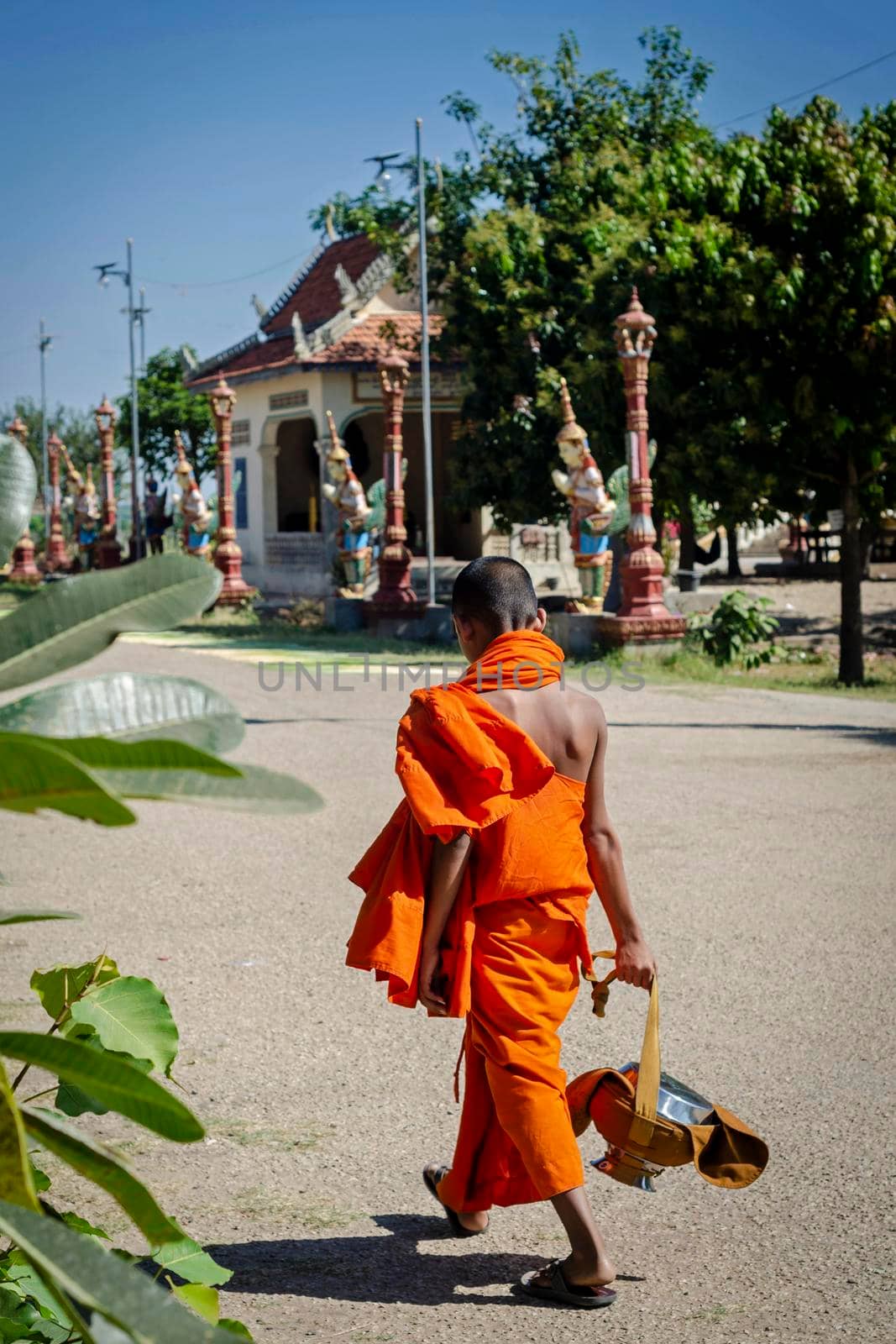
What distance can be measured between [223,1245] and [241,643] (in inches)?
710

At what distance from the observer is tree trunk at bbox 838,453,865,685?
1548cm

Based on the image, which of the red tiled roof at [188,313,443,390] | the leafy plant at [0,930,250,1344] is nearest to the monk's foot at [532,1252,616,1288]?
the leafy plant at [0,930,250,1344]

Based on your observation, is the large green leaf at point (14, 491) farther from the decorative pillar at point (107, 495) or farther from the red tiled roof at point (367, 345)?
the decorative pillar at point (107, 495)

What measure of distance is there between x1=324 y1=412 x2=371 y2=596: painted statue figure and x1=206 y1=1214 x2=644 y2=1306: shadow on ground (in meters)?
19.5

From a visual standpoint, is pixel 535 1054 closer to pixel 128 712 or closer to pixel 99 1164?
pixel 99 1164

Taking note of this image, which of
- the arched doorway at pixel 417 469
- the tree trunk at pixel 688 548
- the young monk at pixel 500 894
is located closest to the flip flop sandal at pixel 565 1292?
the young monk at pixel 500 894

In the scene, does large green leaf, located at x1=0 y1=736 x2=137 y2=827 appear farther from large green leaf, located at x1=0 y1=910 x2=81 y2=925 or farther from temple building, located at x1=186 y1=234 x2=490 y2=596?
temple building, located at x1=186 y1=234 x2=490 y2=596

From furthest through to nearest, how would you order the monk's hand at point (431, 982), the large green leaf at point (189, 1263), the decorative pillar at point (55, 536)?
the decorative pillar at point (55, 536) < the monk's hand at point (431, 982) < the large green leaf at point (189, 1263)

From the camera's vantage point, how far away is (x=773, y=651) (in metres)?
16.6

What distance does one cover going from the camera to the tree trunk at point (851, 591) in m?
15.5

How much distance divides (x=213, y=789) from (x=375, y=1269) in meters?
2.54

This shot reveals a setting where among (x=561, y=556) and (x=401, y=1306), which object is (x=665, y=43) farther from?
(x=401, y=1306)

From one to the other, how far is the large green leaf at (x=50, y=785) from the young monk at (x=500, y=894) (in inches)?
79.5

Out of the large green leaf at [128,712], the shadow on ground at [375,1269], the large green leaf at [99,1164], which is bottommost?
the shadow on ground at [375,1269]
